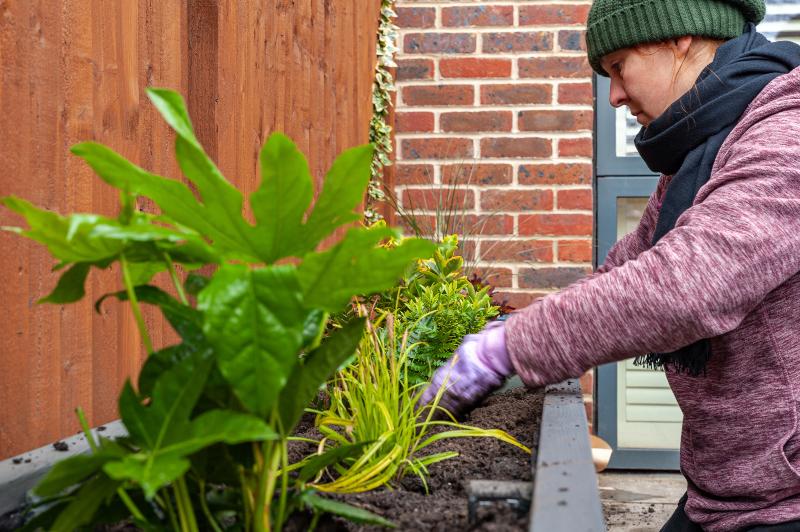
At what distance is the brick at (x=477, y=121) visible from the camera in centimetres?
371

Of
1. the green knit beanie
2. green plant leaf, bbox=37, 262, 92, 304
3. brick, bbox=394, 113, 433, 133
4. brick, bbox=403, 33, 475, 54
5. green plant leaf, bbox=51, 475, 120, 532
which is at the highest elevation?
brick, bbox=403, 33, 475, 54

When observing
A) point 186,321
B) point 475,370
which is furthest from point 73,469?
point 475,370

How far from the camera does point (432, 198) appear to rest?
12.3ft

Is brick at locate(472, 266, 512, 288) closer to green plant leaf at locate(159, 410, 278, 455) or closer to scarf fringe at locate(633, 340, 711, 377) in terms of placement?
scarf fringe at locate(633, 340, 711, 377)

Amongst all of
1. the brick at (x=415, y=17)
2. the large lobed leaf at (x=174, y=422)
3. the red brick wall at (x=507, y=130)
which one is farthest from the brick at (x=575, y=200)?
the large lobed leaf at (x=174, y=422)

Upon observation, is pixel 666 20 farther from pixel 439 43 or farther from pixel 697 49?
pixel 439 43

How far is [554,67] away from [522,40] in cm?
19

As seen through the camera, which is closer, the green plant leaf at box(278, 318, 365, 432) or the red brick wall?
the green plant leaf at box(278, 318, 365, 432)

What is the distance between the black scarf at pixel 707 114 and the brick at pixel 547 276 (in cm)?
193

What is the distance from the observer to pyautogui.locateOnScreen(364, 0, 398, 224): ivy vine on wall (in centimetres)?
355

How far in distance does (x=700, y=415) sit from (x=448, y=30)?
8.53 ft

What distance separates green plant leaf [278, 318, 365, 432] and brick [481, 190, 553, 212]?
9.97ft

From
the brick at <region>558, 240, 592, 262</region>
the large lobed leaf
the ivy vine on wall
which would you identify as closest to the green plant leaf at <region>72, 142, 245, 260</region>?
the large lobed leaf

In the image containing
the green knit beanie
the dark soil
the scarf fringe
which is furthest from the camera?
the green knit beanie
